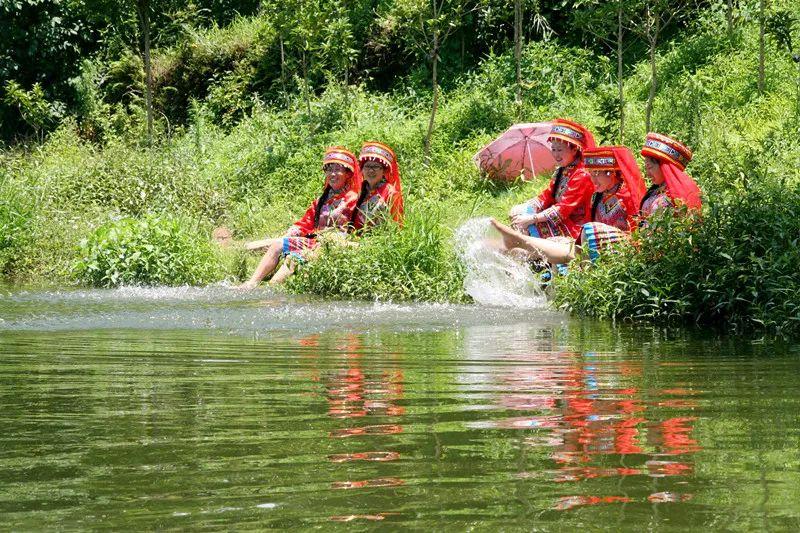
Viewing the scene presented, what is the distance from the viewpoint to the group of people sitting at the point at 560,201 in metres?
10.1

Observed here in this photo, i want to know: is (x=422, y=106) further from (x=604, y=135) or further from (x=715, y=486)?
(x=715, y=486)

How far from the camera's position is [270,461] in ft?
12.7

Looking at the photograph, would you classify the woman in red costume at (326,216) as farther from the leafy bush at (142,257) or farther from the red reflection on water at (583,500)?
the red reflection on water at (583,500)

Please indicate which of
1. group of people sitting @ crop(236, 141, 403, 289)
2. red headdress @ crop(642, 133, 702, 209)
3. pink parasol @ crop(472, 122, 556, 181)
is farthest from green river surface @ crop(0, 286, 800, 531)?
pink parasol @ crop(472, 122, 556, 181)

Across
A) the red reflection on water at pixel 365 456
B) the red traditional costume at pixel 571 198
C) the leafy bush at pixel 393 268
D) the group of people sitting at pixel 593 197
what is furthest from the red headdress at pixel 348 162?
the red reflection on water at pixel 365 456

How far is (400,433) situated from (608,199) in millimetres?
6666

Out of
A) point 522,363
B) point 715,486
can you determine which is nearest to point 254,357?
point 522,363

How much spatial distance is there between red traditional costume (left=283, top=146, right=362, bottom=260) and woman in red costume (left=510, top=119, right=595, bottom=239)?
1.79 metres

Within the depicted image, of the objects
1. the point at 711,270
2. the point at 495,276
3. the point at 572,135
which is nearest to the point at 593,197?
the point at 572,135

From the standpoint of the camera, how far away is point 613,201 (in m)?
10.6

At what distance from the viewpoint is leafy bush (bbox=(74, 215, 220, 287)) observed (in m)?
12.5

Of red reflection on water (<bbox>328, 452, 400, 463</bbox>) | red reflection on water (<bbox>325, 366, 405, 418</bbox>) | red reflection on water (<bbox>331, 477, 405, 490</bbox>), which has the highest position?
red reflection on water (<bbox>325, 366, 405, 418</bbox>)

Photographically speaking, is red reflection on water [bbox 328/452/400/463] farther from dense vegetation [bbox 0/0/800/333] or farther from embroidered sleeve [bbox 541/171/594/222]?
embroidered sleeve [bbox 541/171/594/222]

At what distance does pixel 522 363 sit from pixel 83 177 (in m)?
10.6
